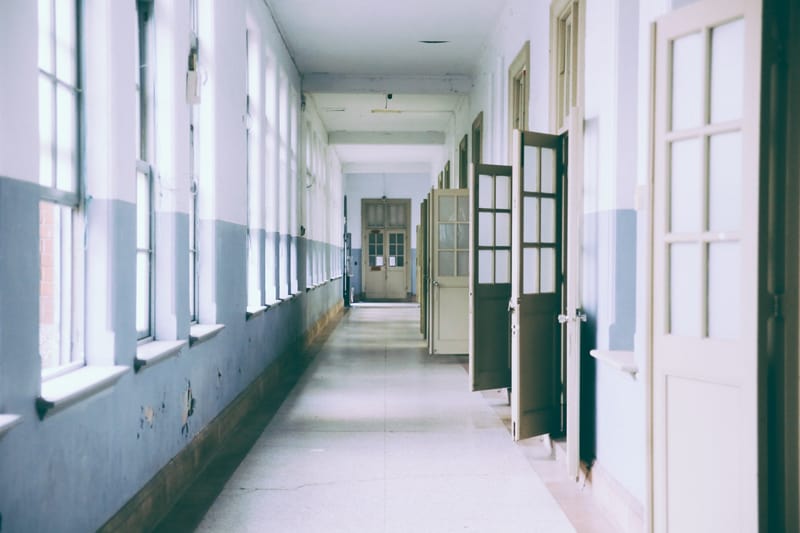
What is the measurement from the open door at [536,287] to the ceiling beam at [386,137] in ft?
33.2

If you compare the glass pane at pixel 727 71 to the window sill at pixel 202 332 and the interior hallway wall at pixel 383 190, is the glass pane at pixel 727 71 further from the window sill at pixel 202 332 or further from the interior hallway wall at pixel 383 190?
the interior hallway wall at pixel 383 190

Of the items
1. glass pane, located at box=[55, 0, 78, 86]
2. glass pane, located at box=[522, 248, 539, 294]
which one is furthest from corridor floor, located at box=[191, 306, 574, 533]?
glass pane, located at box=[55, 0, 78, 86]

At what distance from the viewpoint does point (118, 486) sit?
10.0 feet

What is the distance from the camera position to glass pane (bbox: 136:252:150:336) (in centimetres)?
381

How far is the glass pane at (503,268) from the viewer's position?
678 centimetres

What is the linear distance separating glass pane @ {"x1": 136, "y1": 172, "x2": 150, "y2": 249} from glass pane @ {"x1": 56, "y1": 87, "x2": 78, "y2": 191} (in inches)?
33.1

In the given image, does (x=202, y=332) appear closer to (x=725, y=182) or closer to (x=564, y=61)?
(x=564, y=61)

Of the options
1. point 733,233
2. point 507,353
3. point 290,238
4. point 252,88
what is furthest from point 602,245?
point 290,238

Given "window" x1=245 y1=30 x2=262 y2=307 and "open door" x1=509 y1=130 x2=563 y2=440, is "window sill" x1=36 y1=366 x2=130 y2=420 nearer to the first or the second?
"open door" x1=509 y1=130 x2=563 y2=440

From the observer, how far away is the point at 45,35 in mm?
2723

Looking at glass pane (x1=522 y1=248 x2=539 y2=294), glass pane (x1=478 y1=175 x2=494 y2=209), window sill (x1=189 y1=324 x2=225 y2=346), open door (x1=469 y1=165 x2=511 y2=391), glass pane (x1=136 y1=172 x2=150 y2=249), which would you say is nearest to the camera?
glass pane (x1=136 y1=172 x2=150 y2=249)

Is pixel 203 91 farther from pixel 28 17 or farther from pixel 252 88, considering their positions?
pixel 28 17

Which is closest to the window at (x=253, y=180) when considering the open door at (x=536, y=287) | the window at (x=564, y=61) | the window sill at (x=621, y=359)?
the open door at (x=536, y=287)

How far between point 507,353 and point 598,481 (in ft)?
8.30
